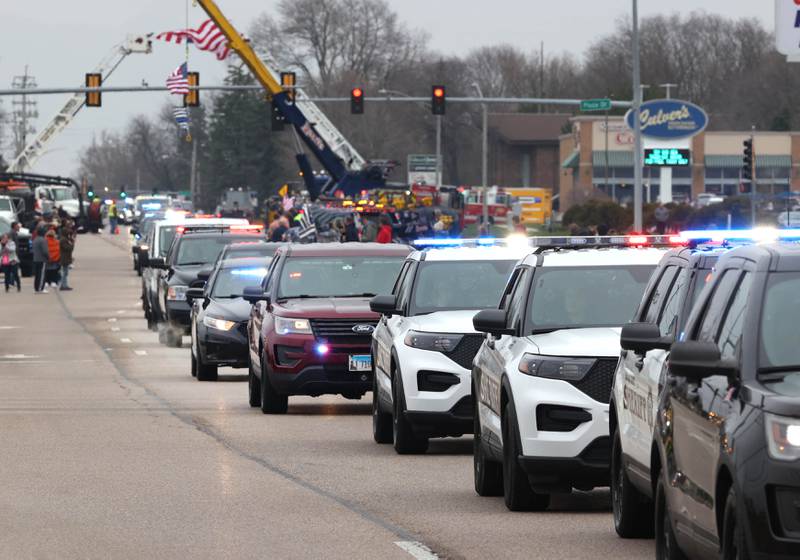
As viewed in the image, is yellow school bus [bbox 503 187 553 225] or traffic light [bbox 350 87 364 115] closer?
traffic light [bbox 350 87 364 115]

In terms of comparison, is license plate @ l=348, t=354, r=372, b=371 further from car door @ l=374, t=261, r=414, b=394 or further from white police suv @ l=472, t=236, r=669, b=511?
white police suv @ l=472, t=236, r=669, b=511

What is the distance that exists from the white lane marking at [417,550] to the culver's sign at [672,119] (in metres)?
65.3

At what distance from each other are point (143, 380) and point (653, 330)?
54.0 ft

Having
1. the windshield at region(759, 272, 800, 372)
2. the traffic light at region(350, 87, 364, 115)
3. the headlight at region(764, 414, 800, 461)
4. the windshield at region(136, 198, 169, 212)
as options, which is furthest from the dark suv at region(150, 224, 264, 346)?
the windshield at region(136, 198, 169, 212)

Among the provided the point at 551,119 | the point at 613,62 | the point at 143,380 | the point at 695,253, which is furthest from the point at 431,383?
the point at 551,119

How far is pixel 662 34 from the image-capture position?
503 ft

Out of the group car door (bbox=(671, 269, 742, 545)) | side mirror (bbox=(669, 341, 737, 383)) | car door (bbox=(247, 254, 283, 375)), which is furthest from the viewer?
car door (bbox=(247, 254, 283, 375))

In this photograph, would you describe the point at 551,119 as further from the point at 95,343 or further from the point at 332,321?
the point at 332,321

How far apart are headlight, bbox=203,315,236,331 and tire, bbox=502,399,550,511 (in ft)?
40.7

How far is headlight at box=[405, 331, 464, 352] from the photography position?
50.4 ft

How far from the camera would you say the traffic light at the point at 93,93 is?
193ft

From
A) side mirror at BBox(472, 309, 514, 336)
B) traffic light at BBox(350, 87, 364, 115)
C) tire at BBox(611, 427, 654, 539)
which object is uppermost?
traffic light at BBox(350, 87, 364, 115)

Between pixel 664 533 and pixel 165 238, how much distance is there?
3361 centimetres

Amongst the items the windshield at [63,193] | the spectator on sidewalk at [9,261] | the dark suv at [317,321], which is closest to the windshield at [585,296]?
the dark suv at [317,321]
